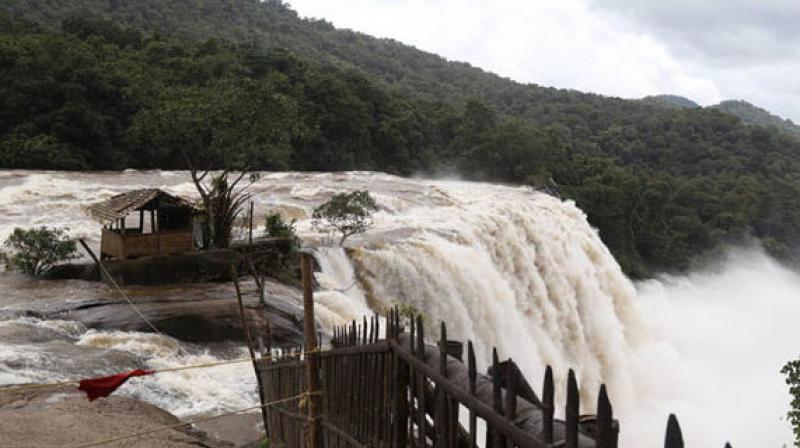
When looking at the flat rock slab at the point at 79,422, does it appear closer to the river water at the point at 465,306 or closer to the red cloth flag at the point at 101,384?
the river water at the point at 465,306

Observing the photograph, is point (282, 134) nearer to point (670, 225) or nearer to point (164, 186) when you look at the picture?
point (164, 186)

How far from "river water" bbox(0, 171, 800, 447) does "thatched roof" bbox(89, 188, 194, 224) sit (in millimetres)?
1305

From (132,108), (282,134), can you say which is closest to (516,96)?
(132,108)

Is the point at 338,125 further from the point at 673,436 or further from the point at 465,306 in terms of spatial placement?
the point at 673,436

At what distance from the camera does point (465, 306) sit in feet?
49.8

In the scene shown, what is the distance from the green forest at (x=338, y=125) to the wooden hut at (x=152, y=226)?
1.99 metres

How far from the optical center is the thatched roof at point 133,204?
12859 mm

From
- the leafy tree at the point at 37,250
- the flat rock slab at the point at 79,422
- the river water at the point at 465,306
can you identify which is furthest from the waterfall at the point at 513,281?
the flat rock slab at the point at 79,422

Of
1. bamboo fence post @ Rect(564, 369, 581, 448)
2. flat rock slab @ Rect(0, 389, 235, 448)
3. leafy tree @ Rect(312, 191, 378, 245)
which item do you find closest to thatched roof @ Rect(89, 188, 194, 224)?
leafy tree @ Rect(312, 191, 378, 245)

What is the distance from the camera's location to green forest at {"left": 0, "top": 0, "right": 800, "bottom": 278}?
20031mm

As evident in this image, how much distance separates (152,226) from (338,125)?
90.2ft

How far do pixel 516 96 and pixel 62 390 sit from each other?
263 ft

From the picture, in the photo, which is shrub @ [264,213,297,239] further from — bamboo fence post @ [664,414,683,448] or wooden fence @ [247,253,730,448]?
bamboo fence post @ [664,414,683,448]

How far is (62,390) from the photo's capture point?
8.05m
